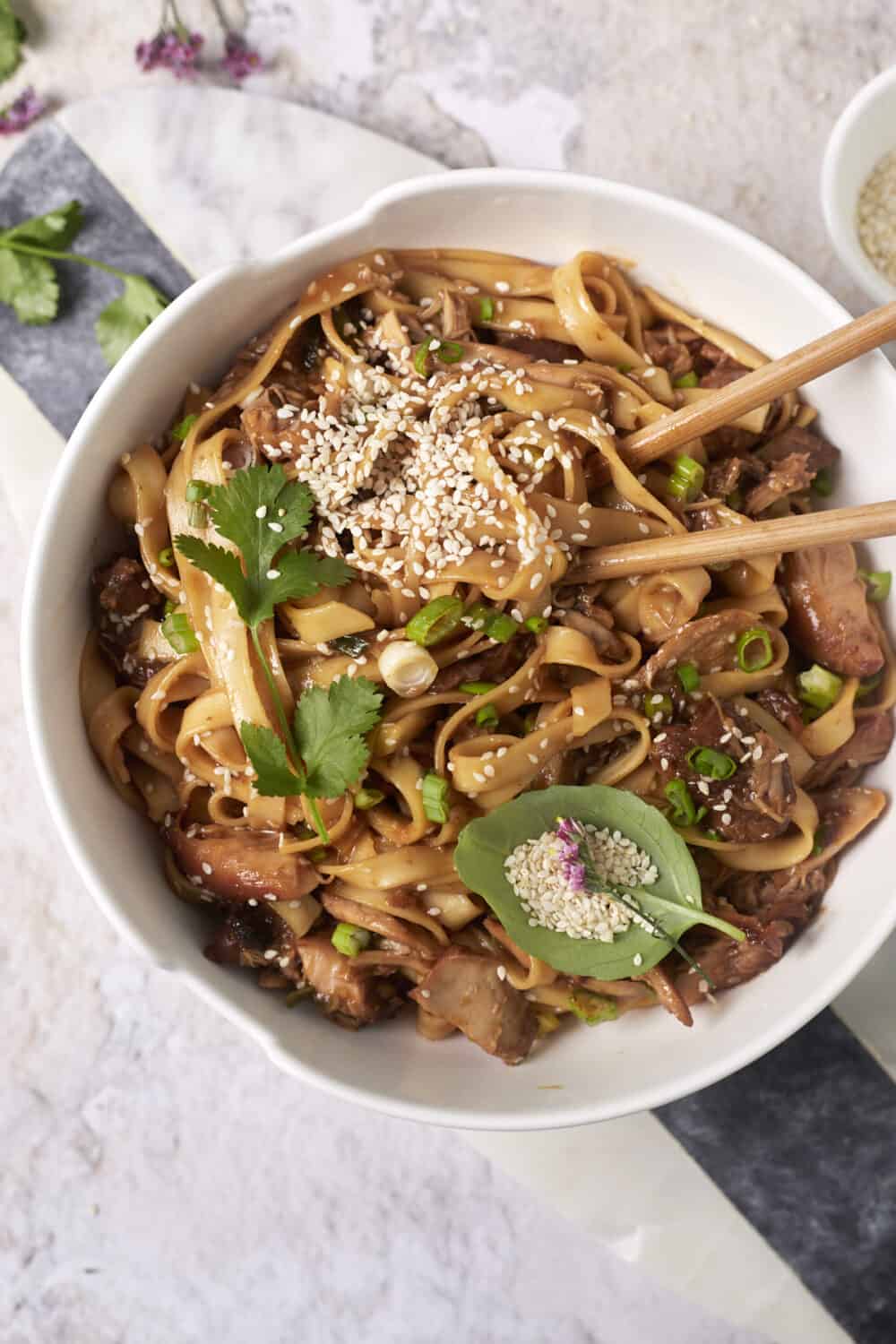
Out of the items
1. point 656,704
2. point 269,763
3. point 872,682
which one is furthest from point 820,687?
point 269,763

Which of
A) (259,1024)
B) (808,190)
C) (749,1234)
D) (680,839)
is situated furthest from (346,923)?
(808,190)

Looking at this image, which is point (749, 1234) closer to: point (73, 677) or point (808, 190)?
point (73, 677)

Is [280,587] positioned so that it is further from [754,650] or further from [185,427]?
[754,650]

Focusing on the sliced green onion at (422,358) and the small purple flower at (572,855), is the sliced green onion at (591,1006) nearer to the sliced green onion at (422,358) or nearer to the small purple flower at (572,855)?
the small purple flower at (572,855)

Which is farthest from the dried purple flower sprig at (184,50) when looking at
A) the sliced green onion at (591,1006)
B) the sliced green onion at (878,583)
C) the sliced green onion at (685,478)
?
the sliced green onion at (591,1006)

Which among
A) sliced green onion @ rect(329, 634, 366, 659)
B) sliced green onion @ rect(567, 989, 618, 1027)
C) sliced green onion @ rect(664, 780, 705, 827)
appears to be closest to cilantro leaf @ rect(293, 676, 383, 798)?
sliced green onion @ rect(329, 634, 366, 659)

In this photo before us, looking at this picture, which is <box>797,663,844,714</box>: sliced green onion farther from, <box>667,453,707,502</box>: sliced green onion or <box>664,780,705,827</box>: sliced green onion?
<box>667,453,707,502</box>: sliced green onion

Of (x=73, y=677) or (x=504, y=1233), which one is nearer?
(x=73, y=677)
